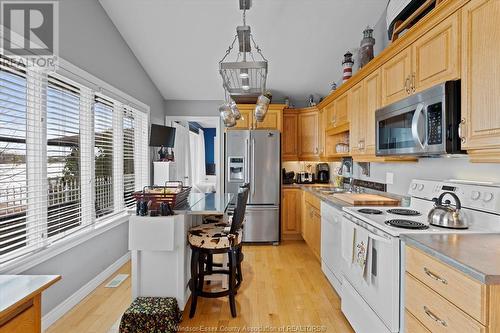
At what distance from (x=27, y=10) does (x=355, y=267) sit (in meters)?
3.10

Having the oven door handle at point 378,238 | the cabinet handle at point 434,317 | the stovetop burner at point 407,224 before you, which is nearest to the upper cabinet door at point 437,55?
the stovetop burner at point 407,224

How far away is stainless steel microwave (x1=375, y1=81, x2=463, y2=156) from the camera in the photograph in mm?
1592

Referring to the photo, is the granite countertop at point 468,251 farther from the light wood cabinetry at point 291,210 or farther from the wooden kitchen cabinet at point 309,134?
the wooden kitchen cabinet at point 309,134

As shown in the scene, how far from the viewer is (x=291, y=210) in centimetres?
454

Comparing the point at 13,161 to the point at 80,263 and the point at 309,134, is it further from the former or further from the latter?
the point at 309,134

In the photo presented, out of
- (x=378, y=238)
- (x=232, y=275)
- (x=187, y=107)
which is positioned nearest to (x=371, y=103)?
(x=378, y=238)

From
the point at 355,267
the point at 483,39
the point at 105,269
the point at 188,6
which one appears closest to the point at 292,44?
the point at 188,6

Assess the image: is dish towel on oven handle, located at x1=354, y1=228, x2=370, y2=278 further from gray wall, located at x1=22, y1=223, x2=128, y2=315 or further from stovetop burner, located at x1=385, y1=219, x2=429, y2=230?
gray wall, located at x1=22, y1=223, x2=128, y2=315

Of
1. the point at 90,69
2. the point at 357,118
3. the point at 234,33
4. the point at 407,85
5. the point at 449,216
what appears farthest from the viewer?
the point at 234,33

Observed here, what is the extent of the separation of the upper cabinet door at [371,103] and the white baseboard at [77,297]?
304cm

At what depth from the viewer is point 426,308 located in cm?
131

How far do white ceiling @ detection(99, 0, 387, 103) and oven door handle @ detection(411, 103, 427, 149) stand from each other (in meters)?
1.76

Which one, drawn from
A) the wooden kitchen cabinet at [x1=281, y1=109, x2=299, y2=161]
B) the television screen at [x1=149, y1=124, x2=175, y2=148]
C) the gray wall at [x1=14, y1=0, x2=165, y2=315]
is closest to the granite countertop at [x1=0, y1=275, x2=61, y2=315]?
the gray wall at [x1=14, y1=0, x2=165, y2=315]

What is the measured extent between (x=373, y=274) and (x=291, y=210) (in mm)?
2739
